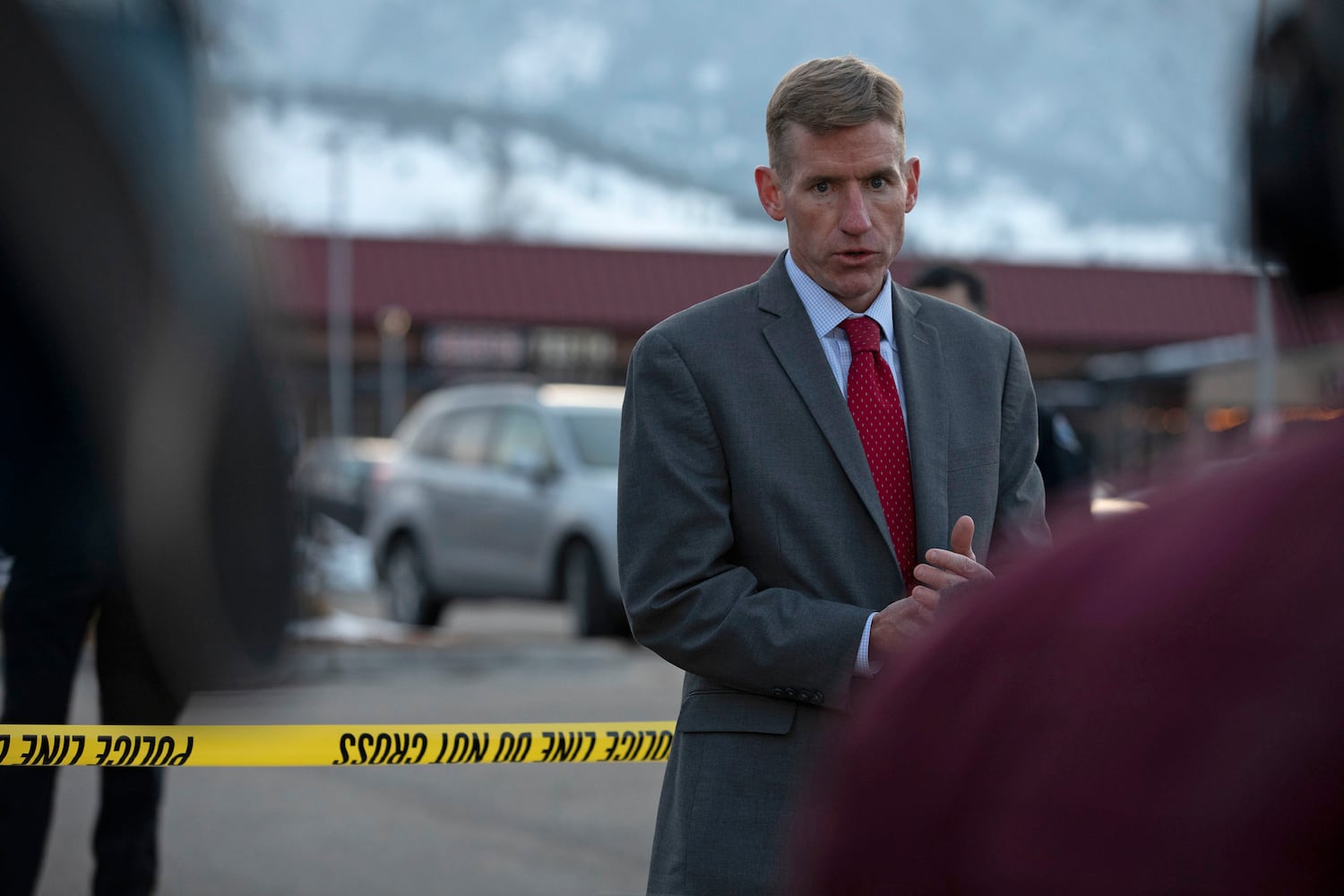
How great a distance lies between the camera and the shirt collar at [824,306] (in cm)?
256

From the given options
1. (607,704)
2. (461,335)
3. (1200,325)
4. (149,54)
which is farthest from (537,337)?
(149,54)

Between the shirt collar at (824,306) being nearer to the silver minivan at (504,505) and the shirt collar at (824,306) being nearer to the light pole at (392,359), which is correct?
the silver minivan at (504,505)

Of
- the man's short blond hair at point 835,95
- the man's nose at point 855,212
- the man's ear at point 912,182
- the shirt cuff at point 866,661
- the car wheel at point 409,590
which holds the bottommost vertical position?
the car wheel at point 409,590

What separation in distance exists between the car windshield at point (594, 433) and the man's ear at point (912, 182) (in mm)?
9126

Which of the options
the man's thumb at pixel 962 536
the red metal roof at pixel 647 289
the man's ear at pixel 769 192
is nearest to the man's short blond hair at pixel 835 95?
the man's ear at pixel 769 192

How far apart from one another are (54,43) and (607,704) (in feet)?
26.2

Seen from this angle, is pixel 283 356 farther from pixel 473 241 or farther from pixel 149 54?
pixel 473 241

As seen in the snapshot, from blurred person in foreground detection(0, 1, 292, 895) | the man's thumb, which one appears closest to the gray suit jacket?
the man's thumb

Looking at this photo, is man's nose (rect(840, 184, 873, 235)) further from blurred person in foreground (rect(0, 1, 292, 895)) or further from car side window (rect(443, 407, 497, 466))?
car side window (rect(443, 407, 497, 466))

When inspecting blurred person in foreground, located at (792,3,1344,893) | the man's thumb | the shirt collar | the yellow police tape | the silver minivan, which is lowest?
the silver minivan

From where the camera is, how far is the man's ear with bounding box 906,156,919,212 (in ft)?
8.67

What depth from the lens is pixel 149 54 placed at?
4.16ft

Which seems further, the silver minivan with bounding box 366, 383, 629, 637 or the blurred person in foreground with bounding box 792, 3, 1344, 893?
the silver minivan with bounding box 366, 383, 629, 637

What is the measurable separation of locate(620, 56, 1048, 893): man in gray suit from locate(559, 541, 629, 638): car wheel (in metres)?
8.91
